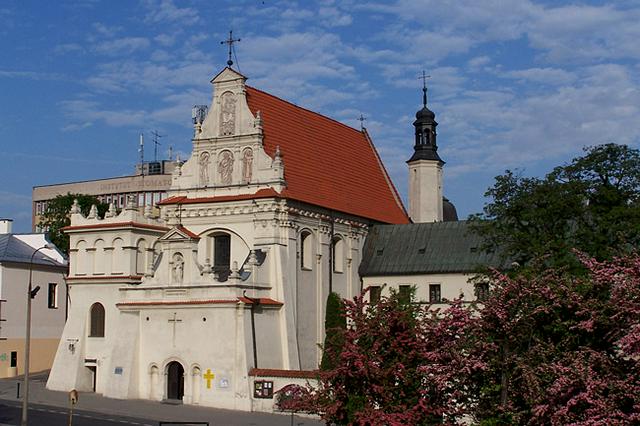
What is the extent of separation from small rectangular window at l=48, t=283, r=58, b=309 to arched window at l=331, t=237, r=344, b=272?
871 inches

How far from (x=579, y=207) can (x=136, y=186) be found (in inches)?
2859

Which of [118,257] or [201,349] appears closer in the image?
[201,349]

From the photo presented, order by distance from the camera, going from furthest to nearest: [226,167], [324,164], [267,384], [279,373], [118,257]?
[324,164] < [118,257] < [226,167] < [267,384] < [279,373]

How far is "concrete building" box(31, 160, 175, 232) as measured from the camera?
108312 mm

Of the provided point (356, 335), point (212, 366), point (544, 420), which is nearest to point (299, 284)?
point (212, 366)

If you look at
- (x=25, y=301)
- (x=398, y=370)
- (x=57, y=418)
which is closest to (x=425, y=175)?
(x=25, y=301)

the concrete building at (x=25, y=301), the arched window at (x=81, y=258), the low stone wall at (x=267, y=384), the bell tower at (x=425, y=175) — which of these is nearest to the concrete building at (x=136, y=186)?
the concrete building at (x=25, y=301)

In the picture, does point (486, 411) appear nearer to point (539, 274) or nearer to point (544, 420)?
point (544, 420)

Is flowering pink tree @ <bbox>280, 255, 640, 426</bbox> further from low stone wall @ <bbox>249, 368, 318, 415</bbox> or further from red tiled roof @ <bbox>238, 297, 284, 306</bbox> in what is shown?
red tiled roof @ <bbox>238, 297, 284, 306</bbox>

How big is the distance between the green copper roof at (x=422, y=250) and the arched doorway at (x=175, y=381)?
14.2 m

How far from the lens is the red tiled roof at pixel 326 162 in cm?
5519

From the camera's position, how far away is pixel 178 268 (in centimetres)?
5094

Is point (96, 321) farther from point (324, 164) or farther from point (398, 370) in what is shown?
point (398, 370)

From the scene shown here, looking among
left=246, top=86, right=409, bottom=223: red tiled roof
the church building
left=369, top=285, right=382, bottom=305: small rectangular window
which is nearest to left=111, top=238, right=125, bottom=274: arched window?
the church building
